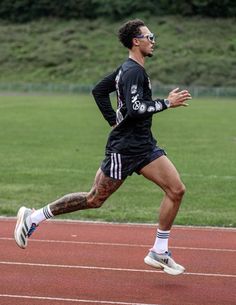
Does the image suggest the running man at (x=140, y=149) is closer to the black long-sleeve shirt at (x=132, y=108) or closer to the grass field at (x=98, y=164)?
the black long-sleeve shirt at (x=132, y=108)

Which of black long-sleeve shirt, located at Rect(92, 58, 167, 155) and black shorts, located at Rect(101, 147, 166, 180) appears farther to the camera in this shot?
black shorts, located at Rect(101, 147, 166, 180)

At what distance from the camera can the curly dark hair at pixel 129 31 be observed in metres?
8.34

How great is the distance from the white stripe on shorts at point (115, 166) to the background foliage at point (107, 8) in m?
91.9

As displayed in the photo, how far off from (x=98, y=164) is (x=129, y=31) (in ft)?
36.7

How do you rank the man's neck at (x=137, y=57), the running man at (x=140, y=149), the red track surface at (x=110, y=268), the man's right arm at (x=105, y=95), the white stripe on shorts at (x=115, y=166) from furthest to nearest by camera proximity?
the man's right arm at (x=105, y=95) < the white stripe on shorts at (x=115, y=166) < the man's neck at (x=137, y=57) < the running man at (x=140, y=149) < the red track surface at (x=110, y=268)

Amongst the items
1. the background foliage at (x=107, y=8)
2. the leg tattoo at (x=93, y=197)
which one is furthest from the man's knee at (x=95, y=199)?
the background foliage at (x=107, y=8)

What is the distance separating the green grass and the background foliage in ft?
7.13

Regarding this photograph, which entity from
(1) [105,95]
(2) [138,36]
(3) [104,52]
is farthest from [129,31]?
(3) [104,52]

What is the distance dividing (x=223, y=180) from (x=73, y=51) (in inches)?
2650

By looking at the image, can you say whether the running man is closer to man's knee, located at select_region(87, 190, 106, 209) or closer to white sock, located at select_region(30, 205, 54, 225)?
man's knee, located at select_region(87, 190, 106, 209)

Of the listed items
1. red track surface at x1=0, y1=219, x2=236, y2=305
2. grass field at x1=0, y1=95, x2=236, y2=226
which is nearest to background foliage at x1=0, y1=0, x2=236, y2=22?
grass field at x1=0, y1=95, x2=236, y2=226

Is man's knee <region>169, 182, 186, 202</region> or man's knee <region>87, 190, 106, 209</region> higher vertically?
man's knee <region>169, 182, 186, 202</region>

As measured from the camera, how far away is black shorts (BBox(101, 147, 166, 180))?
8.34 metres

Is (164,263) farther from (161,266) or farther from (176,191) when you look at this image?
(176,191)
